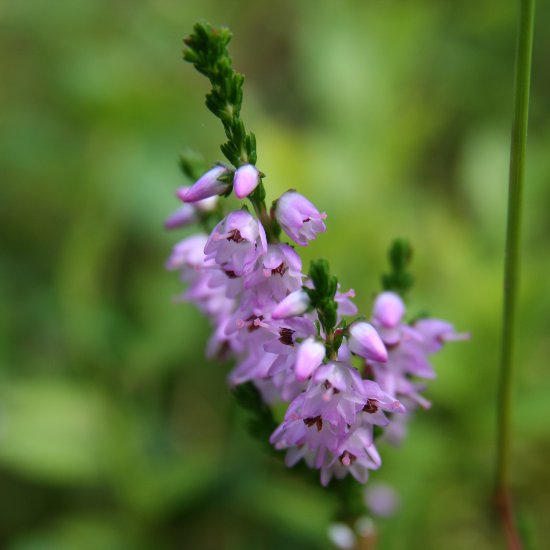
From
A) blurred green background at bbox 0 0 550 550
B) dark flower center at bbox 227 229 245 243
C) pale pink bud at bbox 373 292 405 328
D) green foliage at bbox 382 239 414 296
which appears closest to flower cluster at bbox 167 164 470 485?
dark flower center at bbox 227 229 245 243

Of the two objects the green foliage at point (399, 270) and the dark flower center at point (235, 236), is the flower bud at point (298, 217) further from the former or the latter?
the green foliage at point (399, 270)

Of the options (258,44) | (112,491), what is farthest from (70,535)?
(258,44)

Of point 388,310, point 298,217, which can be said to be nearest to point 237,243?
point 298,217

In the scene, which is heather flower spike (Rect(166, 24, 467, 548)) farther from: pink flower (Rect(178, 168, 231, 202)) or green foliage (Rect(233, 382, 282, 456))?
green foliage (Rect(233, 382, 282, 456))

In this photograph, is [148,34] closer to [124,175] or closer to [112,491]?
[124,175]

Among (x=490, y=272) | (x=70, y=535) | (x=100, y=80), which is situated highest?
(x=100, y=80)

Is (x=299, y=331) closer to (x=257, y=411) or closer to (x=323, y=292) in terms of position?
(x=323, y=292)
